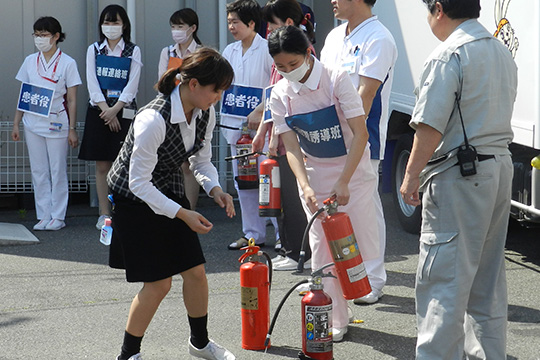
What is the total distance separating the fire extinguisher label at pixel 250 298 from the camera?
178 inches

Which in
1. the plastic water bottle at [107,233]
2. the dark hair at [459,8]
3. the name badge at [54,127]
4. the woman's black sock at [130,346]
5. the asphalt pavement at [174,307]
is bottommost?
the asphalt pavement at [174,307]

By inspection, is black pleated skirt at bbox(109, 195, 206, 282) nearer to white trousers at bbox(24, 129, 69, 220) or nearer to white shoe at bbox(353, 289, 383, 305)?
white shoe at bbox(353, 289, 383, 305)

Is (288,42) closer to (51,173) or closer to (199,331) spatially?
(199,331)

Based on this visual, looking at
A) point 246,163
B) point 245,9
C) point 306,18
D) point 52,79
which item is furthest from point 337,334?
point 52,79

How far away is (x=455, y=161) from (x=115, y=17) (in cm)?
511

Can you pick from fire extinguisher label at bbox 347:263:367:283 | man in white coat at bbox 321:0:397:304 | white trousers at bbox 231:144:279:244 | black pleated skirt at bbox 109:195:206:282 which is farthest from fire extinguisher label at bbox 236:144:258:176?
black pleated skirt at bbox 109:195:206:282

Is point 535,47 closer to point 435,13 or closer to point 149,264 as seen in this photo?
point 435,13

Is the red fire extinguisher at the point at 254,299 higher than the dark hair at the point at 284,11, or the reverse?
the dark hair at the point at 284,11

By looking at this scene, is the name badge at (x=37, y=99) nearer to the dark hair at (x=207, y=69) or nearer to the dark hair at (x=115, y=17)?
the dark hair at (x=115, y=17)

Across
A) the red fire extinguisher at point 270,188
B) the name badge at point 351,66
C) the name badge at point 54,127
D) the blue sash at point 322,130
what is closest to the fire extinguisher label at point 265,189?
the red fire extinguisher at point 270,188

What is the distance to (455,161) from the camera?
12.2ft

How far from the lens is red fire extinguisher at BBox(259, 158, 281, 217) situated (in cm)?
606

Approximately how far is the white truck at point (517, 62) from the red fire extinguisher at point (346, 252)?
167 centimetres

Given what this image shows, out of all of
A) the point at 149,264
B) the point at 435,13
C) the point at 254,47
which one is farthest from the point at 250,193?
the point at 435,13
